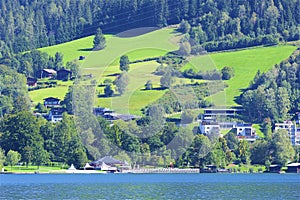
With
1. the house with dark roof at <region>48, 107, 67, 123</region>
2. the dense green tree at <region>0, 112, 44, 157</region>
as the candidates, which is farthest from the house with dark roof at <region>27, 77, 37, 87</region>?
the dense green tree at <region>0, 112, 44, 157</region>

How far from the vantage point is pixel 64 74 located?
15975 centimetres

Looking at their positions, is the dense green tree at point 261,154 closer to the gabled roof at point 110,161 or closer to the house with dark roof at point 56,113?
the gabled roof at point 110,161

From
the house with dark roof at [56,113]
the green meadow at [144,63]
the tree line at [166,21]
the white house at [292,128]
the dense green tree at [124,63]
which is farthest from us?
the tree line at [166,21]

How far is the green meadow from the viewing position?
133125 millimetres

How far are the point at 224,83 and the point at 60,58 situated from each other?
3156cm

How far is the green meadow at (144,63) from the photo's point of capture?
13312cm

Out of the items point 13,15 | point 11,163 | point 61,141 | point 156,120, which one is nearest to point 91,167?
point 61,141

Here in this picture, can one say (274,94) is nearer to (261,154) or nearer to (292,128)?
(292,128)

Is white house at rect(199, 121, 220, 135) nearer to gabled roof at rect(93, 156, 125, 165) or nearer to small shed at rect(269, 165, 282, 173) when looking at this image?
small shed at rect(269, 165, 282, 173)

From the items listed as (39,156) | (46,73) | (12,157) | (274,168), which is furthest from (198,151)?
(46,73)

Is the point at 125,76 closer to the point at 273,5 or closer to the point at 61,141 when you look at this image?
the point at 61,141

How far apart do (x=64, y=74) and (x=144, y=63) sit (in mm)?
15725

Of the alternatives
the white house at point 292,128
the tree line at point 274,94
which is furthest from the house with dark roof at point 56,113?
the white house at point 292,128

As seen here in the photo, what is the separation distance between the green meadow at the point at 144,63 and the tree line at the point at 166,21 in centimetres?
438
